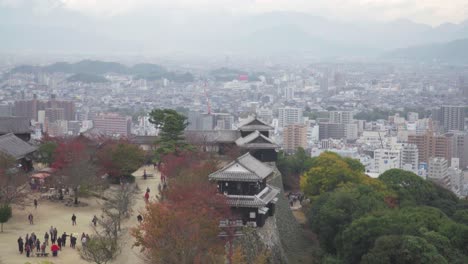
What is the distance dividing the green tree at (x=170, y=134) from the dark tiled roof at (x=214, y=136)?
4.26 ft

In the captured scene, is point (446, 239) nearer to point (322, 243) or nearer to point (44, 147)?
point (322, 243)

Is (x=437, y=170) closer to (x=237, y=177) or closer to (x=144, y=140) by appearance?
(x=144, y=140)

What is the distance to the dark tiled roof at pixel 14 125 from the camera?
25.7m

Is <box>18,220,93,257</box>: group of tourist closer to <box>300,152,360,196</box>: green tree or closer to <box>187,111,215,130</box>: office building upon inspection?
<box>300,152,360,196</box>: green tree

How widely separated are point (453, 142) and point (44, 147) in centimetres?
6108

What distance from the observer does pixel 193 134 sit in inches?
1147

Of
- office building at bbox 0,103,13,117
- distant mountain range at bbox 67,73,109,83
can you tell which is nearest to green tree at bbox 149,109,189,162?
office building at bbox 0,103,13,117

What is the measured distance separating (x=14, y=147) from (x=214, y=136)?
28.0 feet

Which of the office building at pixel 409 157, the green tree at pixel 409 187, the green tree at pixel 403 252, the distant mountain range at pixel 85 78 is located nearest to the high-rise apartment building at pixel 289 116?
the office building at pixel 409 157

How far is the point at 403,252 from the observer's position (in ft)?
52.8

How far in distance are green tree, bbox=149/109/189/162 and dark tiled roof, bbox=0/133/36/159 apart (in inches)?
191

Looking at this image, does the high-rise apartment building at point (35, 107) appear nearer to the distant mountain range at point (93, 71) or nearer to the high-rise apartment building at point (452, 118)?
the distant mountain range at point (93, 71)

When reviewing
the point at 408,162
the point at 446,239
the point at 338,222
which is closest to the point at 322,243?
the point at 338,222

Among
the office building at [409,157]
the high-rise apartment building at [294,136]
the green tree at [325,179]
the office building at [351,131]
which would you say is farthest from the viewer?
the office building at [351,131]
